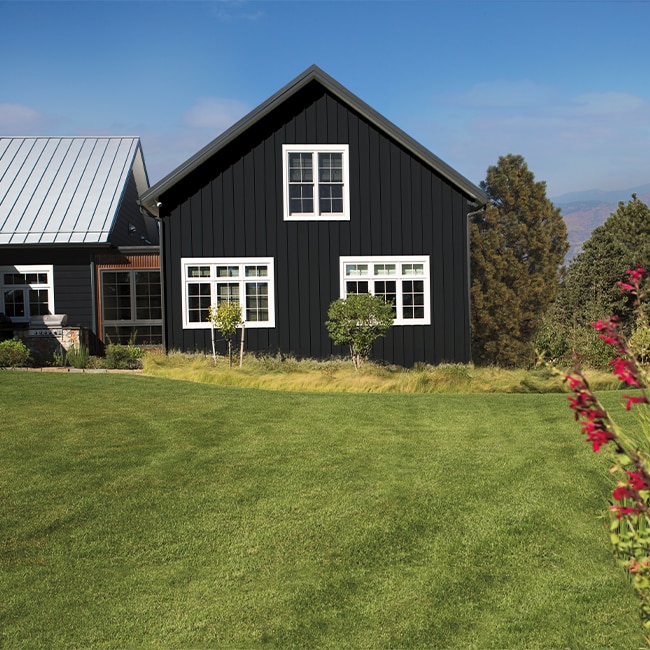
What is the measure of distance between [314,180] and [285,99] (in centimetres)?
188

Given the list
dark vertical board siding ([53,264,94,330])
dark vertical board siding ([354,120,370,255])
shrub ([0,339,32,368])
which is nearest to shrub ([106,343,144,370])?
shrub ([0,339,32,368])

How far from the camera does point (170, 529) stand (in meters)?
5.70

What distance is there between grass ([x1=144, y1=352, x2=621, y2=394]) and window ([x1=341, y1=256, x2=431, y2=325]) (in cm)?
237

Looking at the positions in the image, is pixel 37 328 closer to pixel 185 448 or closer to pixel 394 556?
pixel 185 448

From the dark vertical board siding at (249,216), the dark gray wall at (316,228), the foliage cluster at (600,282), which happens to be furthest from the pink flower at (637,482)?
the foliage cluster at (600,282)

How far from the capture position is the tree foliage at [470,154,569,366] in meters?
33.8

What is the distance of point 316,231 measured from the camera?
672 inches

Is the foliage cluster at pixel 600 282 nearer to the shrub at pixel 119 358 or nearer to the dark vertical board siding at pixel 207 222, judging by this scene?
the dark vertical board siding at pixel 207 222

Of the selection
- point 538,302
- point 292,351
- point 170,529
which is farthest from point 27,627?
point 538,302

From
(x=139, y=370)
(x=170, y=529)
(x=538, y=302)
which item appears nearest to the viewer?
(x=170, y=529)

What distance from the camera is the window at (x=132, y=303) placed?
62.6 feet

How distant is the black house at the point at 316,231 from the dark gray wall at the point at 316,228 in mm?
23

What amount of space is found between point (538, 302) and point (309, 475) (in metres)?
30.2

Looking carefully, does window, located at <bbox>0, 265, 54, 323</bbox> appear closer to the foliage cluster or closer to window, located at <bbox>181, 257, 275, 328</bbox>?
window, located at <bbox>181, 257, 275, 328</bbox>
